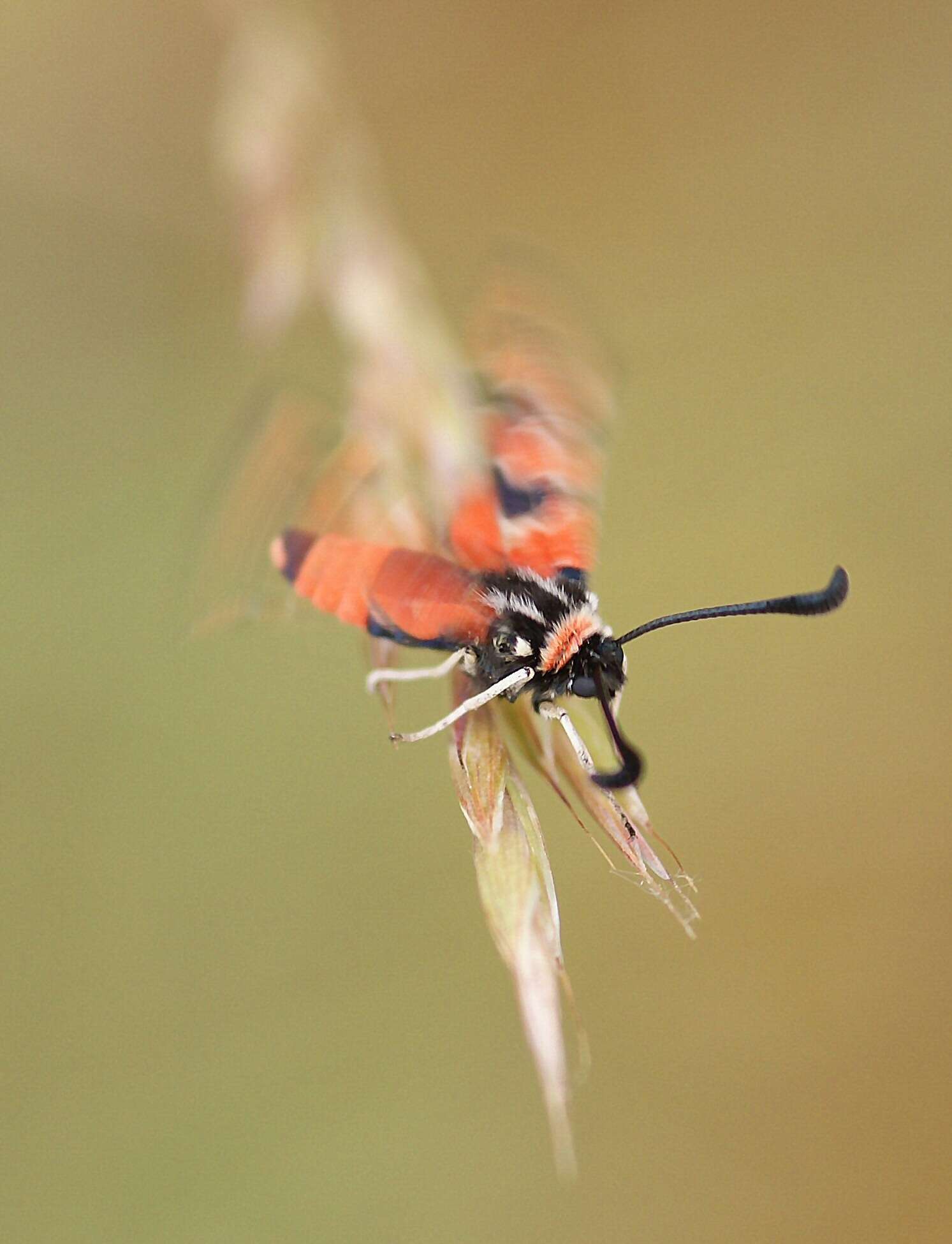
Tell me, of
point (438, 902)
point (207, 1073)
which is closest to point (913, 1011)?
point (438, 902)

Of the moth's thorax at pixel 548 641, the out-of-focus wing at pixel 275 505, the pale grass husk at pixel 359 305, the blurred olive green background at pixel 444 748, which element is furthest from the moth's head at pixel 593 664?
the blurred olive green background at pixel 444 748

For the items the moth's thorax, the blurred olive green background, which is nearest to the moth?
the moth's thorax

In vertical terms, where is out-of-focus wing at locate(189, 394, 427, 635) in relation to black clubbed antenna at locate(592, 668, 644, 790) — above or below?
above

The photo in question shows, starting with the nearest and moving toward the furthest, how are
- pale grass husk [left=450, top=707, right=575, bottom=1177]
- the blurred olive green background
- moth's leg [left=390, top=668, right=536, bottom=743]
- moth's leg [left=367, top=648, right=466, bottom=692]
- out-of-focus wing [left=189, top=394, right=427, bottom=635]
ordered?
pale grass husk [left=450, top=707, right=575, bottom=1177]
moth's leg [left=390, top=668, right=536, bottom=743]
moth's leg [left=367, top=648, right=466, bottom=692]
out-of-focus wing [left=189, top=394, right=427, bottom=635]
the blurred olive green background

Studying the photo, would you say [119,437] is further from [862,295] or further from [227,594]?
[862,295]

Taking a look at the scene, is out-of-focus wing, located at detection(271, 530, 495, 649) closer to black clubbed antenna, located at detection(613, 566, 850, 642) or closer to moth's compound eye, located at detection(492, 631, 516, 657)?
moth's compound eye, located at detection(492, 631, 516, 657)

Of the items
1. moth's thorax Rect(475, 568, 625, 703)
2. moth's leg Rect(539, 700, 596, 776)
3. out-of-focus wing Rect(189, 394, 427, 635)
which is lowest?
moth's leg Rect(539, 700, 596, 776)

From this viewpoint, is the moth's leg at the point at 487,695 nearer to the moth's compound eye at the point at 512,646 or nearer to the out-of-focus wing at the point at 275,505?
the moth's compound eye at the point at 512,646
